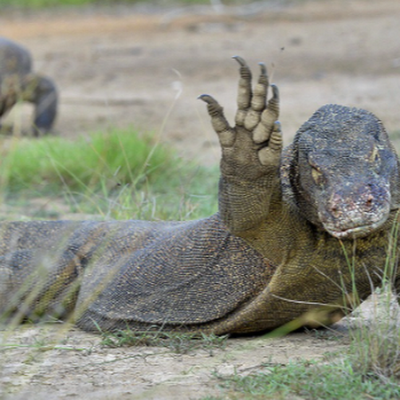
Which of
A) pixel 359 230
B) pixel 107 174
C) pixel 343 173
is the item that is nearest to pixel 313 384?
pixel 359 230

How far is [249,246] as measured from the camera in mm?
3389

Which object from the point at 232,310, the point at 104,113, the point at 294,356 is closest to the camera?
the point at 294,356

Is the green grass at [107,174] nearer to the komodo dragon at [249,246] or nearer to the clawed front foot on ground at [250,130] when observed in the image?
the komodo dragon at [249,246]

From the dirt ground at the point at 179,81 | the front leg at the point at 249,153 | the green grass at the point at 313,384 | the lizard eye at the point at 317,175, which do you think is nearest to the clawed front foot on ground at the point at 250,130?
the front leg at the point at 249,153

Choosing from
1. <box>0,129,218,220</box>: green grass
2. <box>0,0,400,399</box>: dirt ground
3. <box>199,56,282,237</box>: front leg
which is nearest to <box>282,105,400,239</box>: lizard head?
<box>199,56,282,237</box>: front leg

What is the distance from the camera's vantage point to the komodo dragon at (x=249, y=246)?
290cm

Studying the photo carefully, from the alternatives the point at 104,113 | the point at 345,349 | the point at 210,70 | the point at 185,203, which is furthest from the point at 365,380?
the point at 210,70

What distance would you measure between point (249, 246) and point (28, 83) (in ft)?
22.1

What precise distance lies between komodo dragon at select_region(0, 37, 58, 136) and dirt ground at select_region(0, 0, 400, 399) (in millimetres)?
265

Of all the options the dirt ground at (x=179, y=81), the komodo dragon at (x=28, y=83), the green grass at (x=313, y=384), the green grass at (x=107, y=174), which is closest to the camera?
the green grass at (x=313, y=384)

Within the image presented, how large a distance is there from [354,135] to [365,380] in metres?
0.80

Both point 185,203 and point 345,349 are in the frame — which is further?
point 185,203

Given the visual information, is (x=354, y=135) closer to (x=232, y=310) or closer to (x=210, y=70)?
(x=232, y=310)

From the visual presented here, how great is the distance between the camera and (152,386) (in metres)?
2.92
